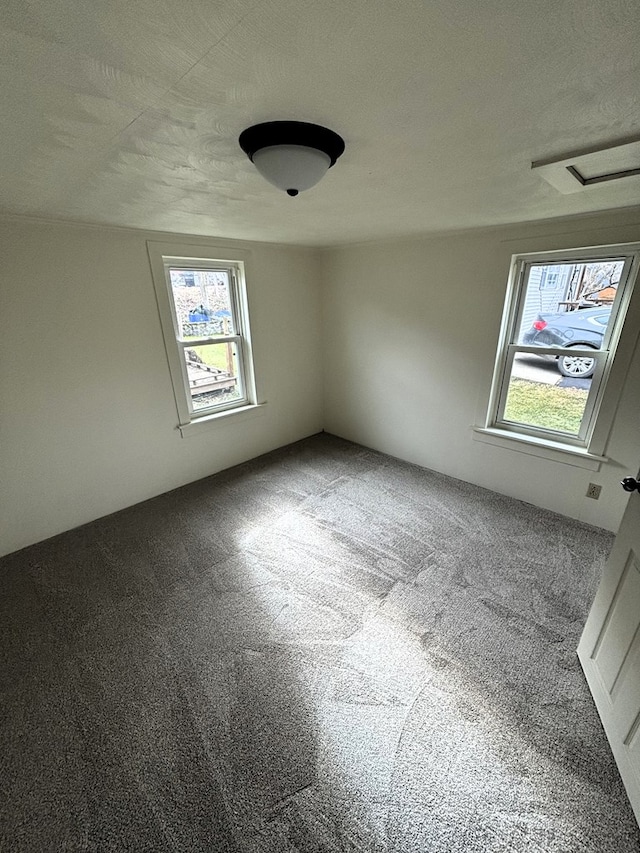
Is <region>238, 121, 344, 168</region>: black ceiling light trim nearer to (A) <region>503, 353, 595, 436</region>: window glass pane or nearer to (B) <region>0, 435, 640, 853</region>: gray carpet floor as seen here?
(B) <region>0, 435, 640, 853</region>: gray carpet floor

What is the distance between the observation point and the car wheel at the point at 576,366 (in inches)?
94.9

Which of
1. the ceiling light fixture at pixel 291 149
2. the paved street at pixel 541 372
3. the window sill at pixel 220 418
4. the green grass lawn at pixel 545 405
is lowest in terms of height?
the window sill at pixel 220 418

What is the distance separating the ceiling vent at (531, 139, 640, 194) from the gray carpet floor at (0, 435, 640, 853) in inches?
81.0

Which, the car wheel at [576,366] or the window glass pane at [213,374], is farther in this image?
the window glass pane at [213,374]

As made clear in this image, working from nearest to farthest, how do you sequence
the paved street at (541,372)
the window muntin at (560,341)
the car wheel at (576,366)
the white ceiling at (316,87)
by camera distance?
the white ceiling at (316,87) → the window muntin at (560,341) → the car wheel at (576,366) → the paved street at (541,372)

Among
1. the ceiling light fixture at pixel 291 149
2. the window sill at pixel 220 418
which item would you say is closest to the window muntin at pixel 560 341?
the ceiling light fixture at pixel 291 149

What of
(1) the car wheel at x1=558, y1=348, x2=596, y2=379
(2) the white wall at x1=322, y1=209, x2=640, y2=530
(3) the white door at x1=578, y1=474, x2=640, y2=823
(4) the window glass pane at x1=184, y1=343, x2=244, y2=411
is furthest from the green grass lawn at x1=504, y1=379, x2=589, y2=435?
(4) the window glass pane at x1=184, y1=343, x2=244, y2=411

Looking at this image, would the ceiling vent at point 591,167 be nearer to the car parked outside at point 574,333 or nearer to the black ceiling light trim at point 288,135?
the black ceiling light trim at point 288,135

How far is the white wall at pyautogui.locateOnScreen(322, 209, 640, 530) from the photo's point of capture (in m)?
2.35

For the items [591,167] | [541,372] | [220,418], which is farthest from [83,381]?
[541,372]

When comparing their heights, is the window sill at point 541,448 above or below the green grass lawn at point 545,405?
below

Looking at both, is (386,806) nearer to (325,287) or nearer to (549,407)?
(549,407)

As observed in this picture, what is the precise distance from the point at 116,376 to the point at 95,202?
1200mm

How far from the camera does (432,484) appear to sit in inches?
124
